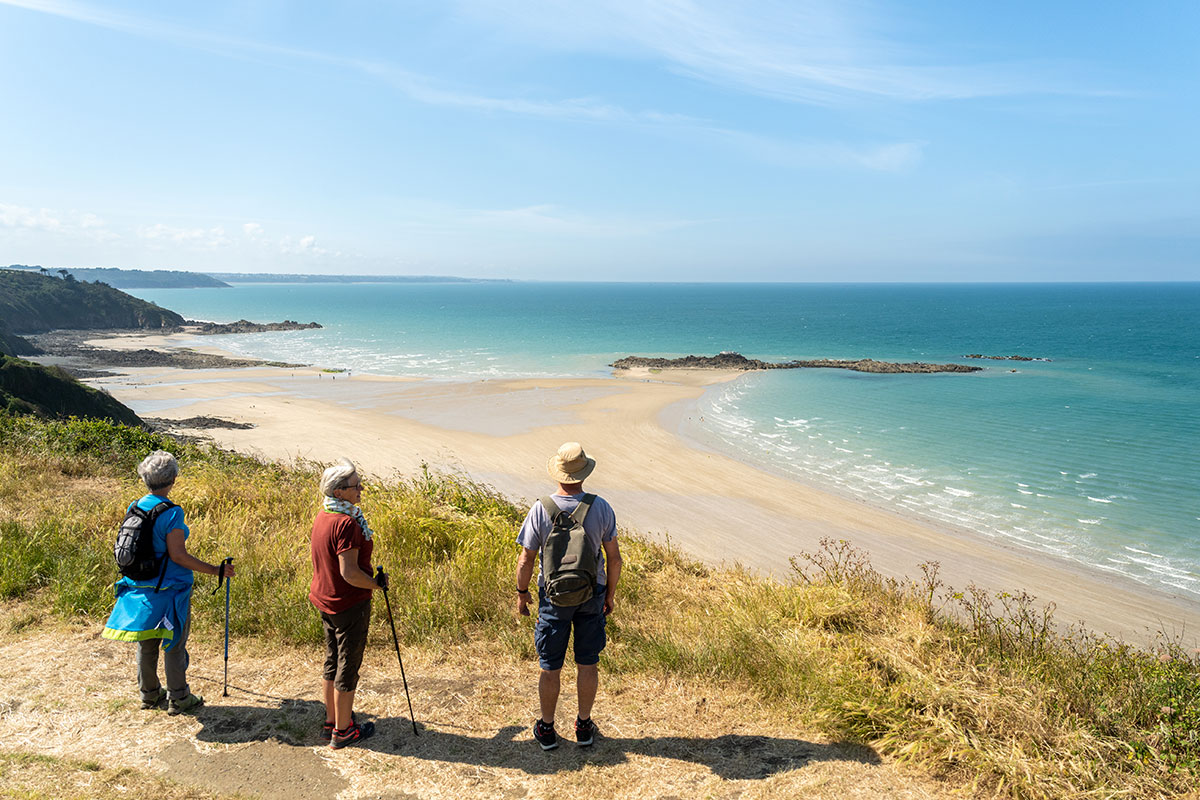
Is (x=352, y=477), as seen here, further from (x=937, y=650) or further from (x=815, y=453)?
(x=815, y=453)

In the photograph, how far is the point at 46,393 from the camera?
1781 cm

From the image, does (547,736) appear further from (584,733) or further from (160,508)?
(160,508)

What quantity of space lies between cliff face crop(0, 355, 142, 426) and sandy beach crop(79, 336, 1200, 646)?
4193 mm

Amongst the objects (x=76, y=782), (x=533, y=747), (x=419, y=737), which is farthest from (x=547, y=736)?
(x=76, y=782)

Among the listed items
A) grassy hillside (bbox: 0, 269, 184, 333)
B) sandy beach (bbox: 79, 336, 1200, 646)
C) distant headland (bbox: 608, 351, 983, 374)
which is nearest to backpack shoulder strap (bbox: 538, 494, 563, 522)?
sandy beach (bbox: 79, 336, 1200, 646)

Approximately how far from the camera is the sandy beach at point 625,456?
12883 mm

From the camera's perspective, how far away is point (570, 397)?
1388 inches

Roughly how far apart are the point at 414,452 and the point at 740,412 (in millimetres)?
15435

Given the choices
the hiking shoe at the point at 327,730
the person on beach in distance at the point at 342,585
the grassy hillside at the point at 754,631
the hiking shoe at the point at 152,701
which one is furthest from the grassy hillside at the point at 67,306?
the person on beach in distance at the point at 342,585

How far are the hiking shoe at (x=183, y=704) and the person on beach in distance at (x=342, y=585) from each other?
972mm

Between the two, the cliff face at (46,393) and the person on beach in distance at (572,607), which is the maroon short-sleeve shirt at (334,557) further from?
the cliff face at (46,393)

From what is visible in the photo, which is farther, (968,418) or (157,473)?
(968,418)

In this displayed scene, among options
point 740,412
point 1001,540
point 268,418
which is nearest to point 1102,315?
point 740,412

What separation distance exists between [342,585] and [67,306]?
9447 centimetres
